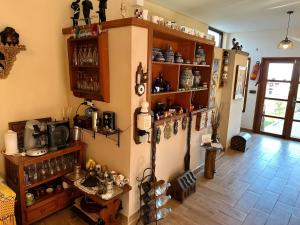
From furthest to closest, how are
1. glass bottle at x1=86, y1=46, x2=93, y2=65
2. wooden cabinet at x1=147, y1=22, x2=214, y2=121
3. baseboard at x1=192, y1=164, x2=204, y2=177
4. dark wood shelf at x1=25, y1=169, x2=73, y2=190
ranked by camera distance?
1. baseboard at x1=192, y1=164, x2=204, y2=177
2. wooden cabinet at x1=147, y1=22, x2=214, y2=121
3. glass bottle at x1=86, y1=46, x2=93, y2=65
4. dark wood shelf at x1=25, y1=169, x2=73, y2=190

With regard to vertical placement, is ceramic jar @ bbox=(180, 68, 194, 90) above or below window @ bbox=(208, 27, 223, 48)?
below

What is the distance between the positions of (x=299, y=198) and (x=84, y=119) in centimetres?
Result: 280

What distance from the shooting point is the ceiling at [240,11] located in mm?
3244

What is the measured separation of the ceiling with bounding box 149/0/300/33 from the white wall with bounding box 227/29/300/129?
25 cm

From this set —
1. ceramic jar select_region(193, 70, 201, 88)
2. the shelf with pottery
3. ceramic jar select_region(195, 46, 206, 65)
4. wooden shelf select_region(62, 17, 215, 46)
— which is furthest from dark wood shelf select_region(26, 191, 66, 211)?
ceramic jar select_region(195, 46, 206, 65)

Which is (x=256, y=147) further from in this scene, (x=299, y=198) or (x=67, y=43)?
(x=67, y=43)

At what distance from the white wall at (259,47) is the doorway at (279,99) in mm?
119

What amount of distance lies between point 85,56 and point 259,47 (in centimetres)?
464

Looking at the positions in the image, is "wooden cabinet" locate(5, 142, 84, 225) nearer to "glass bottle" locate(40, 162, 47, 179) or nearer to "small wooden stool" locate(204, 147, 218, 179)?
"glass bottle" locate(40, 162, 47, 179)

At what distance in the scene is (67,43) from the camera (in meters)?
2.30

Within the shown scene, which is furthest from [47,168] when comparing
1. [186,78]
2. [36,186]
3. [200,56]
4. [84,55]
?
[200,56]

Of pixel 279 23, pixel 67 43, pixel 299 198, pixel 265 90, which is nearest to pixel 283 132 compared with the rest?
pixel 265 90

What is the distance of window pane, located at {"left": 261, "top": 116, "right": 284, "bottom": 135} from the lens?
5.24 m

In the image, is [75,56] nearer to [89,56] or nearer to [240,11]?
[89,56]
